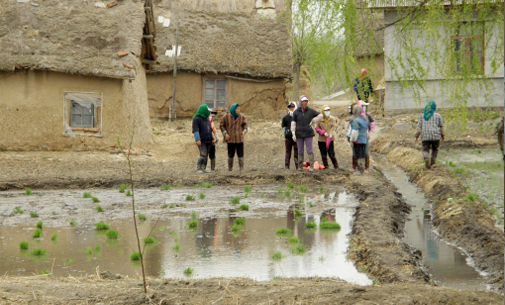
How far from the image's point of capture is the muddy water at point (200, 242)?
719 cm

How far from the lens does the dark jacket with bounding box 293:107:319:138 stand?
50.7 feet

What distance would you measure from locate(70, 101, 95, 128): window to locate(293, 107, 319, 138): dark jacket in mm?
8229

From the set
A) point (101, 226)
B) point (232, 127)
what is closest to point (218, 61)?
point (232, 127)

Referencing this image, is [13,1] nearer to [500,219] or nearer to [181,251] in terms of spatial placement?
[181,251]

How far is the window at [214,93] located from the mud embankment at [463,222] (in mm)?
14513

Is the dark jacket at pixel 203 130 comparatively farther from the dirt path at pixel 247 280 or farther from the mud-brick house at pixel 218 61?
the mud-brick house at pixel 218 61

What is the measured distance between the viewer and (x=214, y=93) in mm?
28766

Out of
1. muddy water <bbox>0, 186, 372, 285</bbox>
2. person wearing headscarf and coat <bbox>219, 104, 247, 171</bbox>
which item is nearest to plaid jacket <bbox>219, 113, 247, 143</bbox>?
person wearing headscarf and coat <bbox>219, 104, 247, 171</bbox>

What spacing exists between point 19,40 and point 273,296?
17537 mm

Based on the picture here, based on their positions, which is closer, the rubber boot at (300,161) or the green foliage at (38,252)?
the green foliage at (38,252)

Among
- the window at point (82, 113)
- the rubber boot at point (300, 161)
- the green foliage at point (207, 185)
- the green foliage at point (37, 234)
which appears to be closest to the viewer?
the green foliage at point (37, 234)

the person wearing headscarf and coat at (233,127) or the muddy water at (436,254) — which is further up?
the person wearing headscarf and coat at (233,127)

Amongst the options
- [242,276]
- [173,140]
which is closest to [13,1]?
[173,140]

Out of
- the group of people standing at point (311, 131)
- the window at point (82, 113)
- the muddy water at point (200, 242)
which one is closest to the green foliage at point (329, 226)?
the muddy water at point (200, 242)
